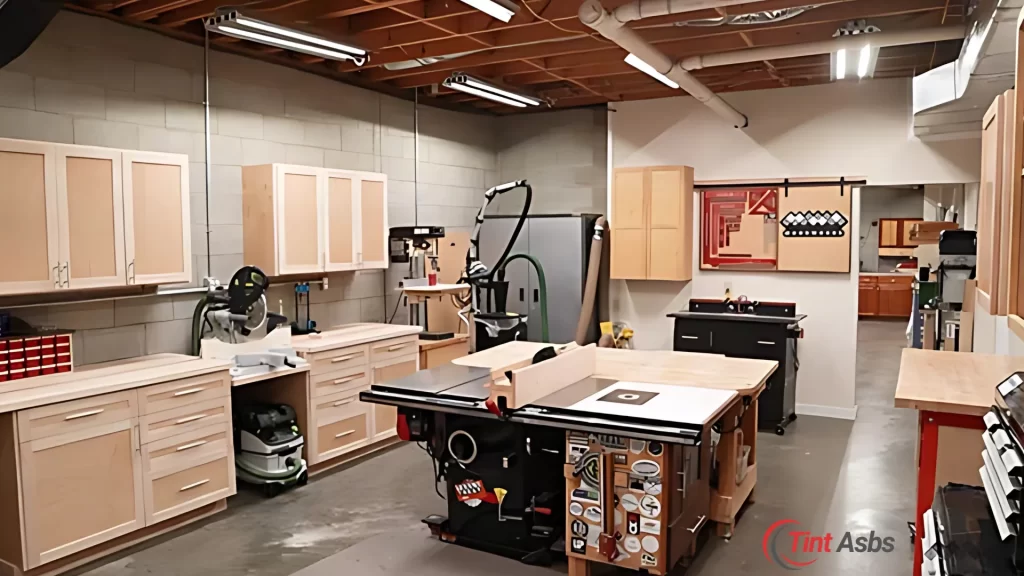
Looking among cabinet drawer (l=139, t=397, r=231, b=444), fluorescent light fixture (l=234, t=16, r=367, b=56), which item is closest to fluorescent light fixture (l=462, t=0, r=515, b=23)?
fluorescent light fixture (l=234, t=16, r=367, b=56)

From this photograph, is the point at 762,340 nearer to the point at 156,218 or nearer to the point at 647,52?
the point at 647,52

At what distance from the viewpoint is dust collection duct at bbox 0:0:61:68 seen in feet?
8.86

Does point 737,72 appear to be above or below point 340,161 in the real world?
above

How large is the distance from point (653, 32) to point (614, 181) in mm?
2029

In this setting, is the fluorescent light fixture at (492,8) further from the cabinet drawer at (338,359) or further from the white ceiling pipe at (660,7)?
the cabinet drawer at (338,359)

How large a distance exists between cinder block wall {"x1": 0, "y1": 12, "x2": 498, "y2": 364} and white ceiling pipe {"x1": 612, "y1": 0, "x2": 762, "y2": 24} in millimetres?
2766

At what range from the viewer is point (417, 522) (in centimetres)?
416

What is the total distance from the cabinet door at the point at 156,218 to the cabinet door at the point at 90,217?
0.18ft

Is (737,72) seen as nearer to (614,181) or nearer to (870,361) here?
(614,181)

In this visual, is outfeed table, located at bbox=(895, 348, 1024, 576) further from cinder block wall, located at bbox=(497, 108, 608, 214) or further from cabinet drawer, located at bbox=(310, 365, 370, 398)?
cinder block wall, located at bbox=(497, 108, 608, 214)

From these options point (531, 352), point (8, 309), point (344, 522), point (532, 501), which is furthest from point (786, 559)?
point (8, 309)

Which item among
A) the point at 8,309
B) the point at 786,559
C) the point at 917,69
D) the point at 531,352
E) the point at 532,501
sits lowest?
the point at 786,559

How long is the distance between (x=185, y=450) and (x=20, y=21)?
7.44 feet

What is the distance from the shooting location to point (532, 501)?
3.51 m
